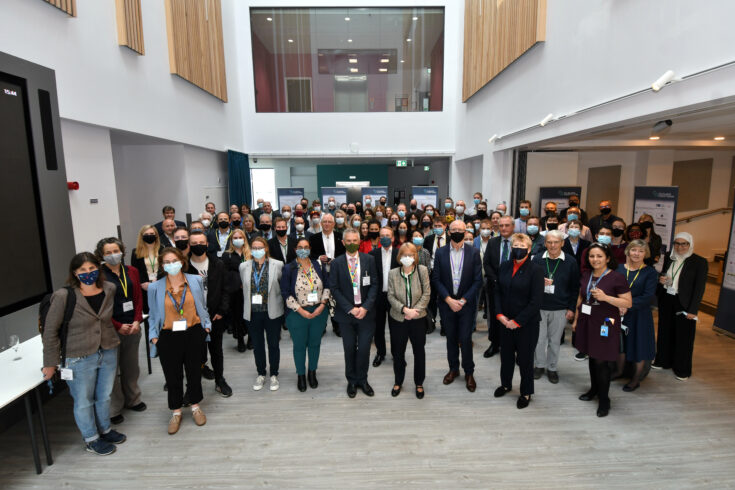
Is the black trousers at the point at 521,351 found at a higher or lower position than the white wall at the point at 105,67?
lower

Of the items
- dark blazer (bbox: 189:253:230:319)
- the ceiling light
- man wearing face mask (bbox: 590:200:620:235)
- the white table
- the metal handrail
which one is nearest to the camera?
the white table

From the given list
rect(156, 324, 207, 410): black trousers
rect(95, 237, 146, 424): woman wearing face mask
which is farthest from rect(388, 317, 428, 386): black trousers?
rect(95, 237, 146, 424): woman wearing face mask

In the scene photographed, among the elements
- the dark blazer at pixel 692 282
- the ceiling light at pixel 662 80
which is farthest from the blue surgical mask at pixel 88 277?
the dark blazer at pixel 692 282

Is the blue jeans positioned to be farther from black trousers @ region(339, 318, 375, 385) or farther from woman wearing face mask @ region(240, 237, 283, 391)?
black trousers @ region(339, 318, 375, 385)

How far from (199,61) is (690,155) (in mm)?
13195

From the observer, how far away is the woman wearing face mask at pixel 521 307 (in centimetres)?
352

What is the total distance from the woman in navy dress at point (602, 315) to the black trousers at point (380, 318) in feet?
6.60

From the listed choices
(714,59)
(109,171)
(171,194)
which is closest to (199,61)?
(171,194)

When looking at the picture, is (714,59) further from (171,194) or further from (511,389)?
(171,194)

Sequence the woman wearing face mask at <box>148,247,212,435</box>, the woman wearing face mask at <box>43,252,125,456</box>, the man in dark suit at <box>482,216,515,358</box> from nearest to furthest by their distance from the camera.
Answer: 1. the woman wearing face mask at <box>43,252,125,456</box>
2. the woman wearing face mask at <box>148,247,212,435</box>
3. the man in dark suit at <box>482,216,515,358</box>

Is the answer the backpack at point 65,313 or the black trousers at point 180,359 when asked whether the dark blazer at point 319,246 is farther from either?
the backpack at point 65,313

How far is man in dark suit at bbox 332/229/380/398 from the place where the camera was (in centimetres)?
384

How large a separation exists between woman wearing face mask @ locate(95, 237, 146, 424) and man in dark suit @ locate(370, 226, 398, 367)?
2.37m

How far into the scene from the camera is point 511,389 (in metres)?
4.06
